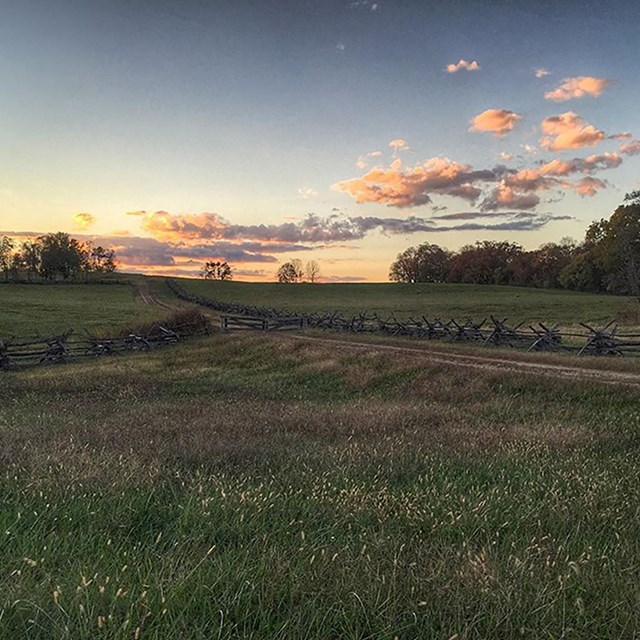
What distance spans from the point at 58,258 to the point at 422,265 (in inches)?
3869

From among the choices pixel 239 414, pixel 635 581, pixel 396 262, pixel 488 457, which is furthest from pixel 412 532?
pixel 396 262

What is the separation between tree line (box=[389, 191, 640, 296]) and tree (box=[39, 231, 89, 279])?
88.3 m

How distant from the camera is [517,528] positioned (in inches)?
199

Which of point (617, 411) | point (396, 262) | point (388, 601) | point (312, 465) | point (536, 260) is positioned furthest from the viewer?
point (396, 262)

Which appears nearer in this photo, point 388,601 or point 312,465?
point 388,601

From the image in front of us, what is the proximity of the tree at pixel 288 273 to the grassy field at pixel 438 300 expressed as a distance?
36143 millimetres

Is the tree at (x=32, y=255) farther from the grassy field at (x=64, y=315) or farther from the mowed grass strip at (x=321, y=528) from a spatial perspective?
the mowed grass strip at (x=321, y=528)

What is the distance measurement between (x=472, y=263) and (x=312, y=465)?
130 m

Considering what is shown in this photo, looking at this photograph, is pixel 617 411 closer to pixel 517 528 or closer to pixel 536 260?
pixel 517 528

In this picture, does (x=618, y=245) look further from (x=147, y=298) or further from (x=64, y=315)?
(x=147, y=298)

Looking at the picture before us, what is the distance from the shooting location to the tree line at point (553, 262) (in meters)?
67.6

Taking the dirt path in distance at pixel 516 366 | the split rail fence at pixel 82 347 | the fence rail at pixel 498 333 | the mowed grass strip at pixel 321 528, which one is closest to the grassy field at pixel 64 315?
the split rail fence at pixel 82 347

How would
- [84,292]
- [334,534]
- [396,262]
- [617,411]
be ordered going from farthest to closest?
[396,262]
[84,292]
[617,411]
[334,534]

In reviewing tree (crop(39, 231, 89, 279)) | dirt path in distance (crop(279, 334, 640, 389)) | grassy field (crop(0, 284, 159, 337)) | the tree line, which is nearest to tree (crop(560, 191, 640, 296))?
the tree line
